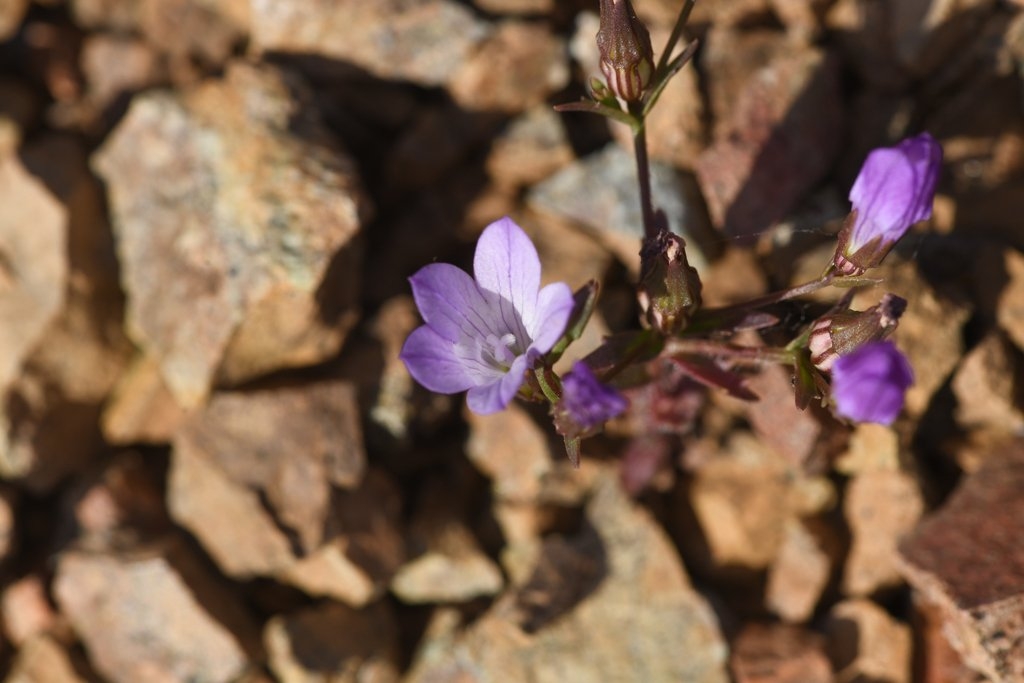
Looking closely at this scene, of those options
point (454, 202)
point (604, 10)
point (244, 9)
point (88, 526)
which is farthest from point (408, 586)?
point (244, 9)

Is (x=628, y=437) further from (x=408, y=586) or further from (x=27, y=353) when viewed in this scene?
(x=27, y=353)

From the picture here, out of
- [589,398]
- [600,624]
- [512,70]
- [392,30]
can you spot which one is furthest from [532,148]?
[600,624]

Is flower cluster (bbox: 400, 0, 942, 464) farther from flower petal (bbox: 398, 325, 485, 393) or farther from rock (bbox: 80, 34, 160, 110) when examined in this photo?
rock (bbox: 80, 34, 160, 110)

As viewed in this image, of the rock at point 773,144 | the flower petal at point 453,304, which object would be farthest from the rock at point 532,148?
the flower petal at point 453,304

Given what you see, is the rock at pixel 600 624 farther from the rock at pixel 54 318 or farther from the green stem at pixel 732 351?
the rock at pixel 54 318

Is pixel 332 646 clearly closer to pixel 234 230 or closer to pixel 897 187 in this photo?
pixel 234 230
